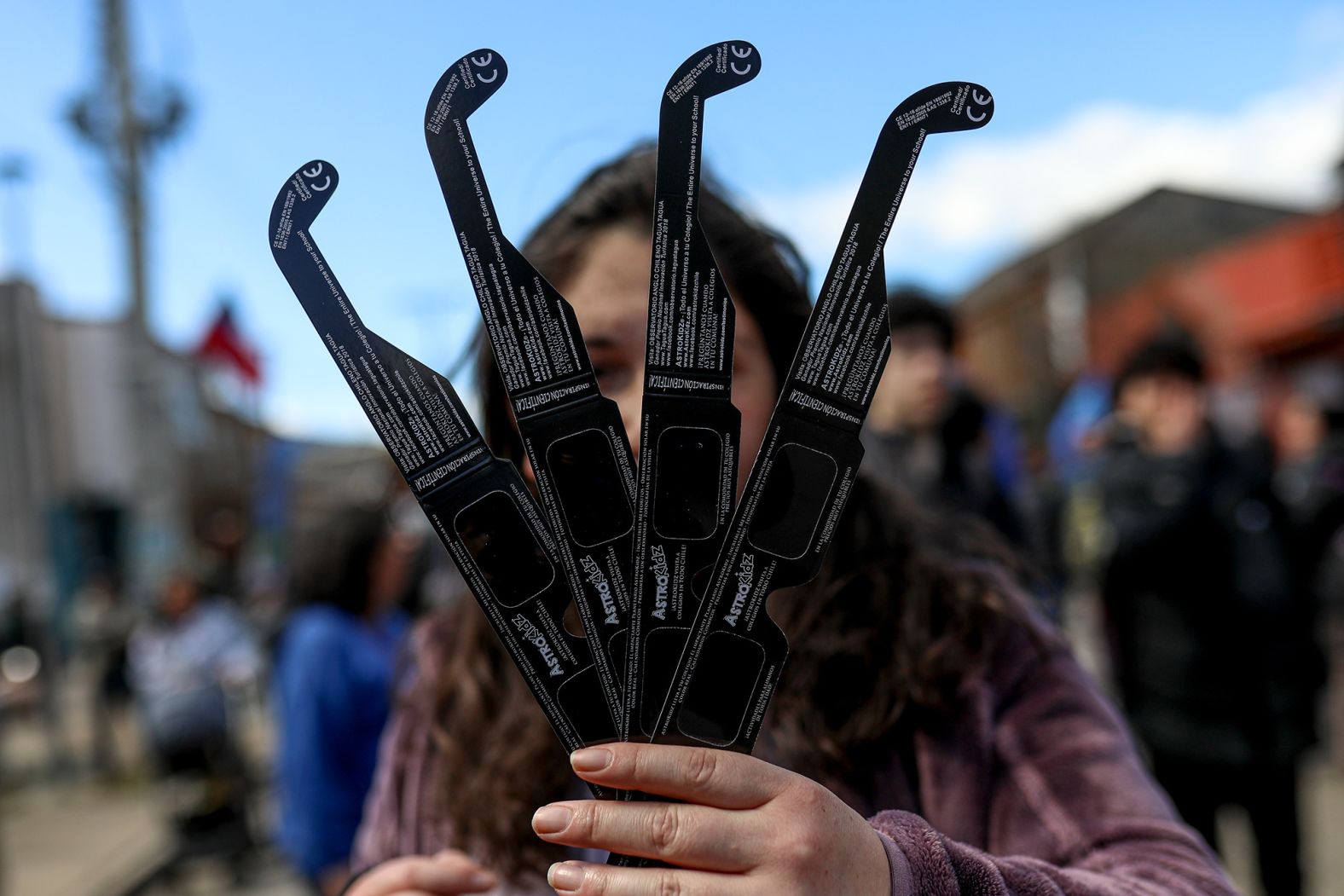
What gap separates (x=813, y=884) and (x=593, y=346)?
19.2 inches

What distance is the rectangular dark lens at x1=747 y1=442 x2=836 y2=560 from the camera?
0.73 meters

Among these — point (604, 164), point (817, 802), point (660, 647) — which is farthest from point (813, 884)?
point (604, 164)

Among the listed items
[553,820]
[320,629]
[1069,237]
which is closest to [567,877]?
[553,820]

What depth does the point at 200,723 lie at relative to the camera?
5.79m

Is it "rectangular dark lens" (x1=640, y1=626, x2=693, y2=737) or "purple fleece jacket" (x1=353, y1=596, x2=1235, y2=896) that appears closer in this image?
"rectangular dark lens" (x1=640, y1=626, x2=693, y2=737)

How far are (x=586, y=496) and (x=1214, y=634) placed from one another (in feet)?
8.96

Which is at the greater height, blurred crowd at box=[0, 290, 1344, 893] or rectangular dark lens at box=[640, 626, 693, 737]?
rectangular dark lens at box=[640, 626, 693, 737]

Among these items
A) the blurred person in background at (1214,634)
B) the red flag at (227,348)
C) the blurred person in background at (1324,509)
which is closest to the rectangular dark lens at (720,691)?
the blurred person in background at (1214,634)

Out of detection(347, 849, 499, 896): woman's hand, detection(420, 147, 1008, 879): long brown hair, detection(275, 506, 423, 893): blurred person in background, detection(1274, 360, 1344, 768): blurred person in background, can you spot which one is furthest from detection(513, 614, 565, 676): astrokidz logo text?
detection(1274, 360, 1344, 768): blurred person in background

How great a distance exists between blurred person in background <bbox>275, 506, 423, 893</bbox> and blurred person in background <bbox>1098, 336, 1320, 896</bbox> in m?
2.04

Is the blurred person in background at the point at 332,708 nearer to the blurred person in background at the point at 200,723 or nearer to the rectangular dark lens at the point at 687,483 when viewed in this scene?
the rectangular dark lens at the point at 687,483

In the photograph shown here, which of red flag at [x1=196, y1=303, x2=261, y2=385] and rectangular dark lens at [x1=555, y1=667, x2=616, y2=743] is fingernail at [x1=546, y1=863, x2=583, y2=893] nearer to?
rectangular dark lens at [x1=555, y1=667, x2=616, y2=743]

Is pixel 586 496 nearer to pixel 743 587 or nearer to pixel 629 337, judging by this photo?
pixel 743 587

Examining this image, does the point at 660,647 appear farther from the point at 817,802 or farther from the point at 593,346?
the point at 593,346
